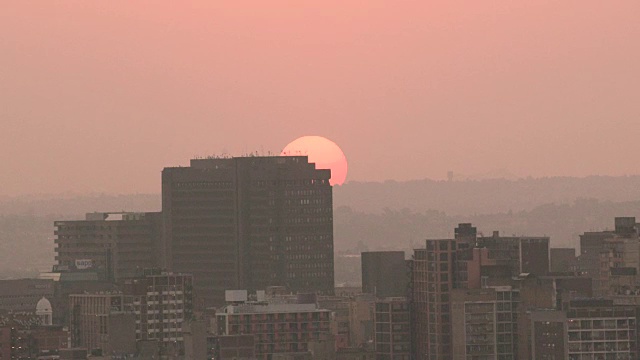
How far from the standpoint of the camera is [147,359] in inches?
5492

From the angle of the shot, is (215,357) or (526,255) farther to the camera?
(526,255)

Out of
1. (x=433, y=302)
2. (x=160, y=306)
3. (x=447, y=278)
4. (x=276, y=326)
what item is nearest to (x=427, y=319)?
(x=433, y=302)

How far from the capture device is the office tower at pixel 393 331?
489 feet

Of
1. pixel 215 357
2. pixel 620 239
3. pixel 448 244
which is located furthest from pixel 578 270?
pixel 215 357

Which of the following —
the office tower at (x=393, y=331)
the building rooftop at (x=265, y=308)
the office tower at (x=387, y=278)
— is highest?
the office tower at (x=387, y=278)

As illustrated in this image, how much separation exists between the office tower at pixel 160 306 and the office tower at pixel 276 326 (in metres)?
4.25

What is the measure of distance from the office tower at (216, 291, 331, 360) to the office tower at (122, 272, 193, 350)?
13.9ft

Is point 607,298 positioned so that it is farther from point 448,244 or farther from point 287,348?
point 287,348

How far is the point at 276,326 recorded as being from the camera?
494 ft

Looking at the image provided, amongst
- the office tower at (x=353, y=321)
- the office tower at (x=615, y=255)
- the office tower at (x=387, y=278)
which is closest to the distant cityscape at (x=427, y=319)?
the office tower at (x=615, y=255)

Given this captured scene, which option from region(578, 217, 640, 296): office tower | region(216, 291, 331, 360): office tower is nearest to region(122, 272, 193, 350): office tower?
region(216, 291, 331, 360): office tower

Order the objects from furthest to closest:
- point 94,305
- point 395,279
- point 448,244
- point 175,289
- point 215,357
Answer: point 395,279
point 94,305
point 175,289
point 448,244
point 215,357

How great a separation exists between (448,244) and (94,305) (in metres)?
37.5

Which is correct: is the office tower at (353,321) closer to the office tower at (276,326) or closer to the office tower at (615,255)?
the office tower at (276,326)
